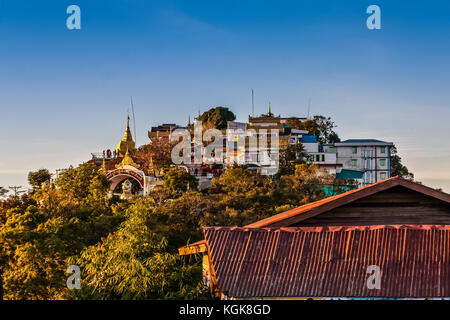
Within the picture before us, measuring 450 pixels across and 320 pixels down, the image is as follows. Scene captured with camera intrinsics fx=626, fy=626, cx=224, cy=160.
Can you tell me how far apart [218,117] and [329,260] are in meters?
71.2

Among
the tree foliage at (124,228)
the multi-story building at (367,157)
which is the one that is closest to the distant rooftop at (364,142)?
the multi-story building at (367,157)

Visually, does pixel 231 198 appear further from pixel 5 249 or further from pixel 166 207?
pixel 5 249

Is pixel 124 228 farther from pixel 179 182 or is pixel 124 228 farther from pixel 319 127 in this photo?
pixel 319 127

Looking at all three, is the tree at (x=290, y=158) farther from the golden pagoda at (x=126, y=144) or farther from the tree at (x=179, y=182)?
the golden pagoda at (x=126, y=144)

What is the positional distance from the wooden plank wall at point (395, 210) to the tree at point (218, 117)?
6813 cm

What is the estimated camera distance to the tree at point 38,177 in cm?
6122

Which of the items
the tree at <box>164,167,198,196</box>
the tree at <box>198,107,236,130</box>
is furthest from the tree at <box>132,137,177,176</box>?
the tree at <box>198,107,236,130</box>

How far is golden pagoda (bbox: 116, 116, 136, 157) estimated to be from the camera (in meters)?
75.8

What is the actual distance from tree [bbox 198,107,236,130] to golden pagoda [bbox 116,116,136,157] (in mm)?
11092

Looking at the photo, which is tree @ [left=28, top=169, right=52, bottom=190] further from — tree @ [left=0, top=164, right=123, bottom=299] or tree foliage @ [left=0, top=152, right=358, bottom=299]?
tree @ [left=0, top=164, right=123, bottom=299]

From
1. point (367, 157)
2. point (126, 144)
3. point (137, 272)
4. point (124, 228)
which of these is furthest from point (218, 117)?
point (137, 272)

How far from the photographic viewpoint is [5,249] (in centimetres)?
2645

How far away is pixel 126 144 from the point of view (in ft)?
251
